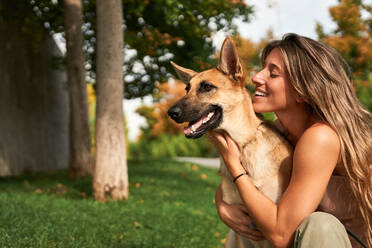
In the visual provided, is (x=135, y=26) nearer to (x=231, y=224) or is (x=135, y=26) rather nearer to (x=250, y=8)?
(x=250, y=8)

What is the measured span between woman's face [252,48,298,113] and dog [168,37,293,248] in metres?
0.17

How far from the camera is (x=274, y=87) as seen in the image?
234 cm

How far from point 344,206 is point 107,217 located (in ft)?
11.8

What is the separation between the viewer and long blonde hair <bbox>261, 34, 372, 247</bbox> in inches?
84.0

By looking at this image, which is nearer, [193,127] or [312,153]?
[312,153]

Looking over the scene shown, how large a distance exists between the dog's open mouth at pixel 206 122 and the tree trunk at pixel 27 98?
6.98 m

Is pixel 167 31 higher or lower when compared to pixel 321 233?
higher

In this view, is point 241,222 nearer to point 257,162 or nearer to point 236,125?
point 257,162

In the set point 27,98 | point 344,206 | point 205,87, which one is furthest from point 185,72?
point 27,98

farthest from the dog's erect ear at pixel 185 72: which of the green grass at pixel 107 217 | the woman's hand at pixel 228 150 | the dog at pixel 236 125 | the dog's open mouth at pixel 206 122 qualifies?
the green grass at pixel 107 217

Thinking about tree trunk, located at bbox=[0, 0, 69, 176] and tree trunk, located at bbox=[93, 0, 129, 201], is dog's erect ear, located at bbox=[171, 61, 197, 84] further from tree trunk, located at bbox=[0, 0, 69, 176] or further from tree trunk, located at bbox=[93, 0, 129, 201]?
tree trunk, located at bbox=[0, 0, 69, 176]

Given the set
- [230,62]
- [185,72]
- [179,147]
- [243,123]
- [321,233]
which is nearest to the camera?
[321,233]

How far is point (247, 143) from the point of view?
2.52m

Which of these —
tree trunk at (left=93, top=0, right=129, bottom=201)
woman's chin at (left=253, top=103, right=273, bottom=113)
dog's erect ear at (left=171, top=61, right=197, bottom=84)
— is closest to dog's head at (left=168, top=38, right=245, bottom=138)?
woman's chin at (left=253, top=103, right=273, bottom=113)
